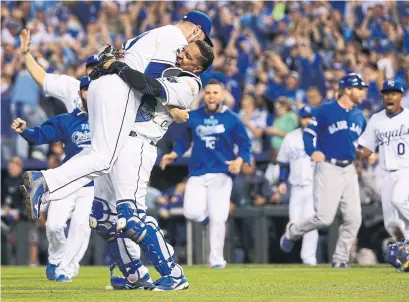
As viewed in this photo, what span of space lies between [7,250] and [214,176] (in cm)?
451

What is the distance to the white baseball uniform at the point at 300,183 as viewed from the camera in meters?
16.4

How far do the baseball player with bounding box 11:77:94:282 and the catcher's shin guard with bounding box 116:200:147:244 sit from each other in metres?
2.98

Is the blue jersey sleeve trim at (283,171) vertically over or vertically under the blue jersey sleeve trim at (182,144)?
under

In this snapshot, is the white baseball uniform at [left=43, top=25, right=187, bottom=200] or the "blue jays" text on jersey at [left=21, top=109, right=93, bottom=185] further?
the "blue jays" text on jersey at [left=21, top=109, right=93, bottom=185]

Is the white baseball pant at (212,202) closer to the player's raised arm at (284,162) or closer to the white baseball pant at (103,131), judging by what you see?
the player's raised arm at (284,162)

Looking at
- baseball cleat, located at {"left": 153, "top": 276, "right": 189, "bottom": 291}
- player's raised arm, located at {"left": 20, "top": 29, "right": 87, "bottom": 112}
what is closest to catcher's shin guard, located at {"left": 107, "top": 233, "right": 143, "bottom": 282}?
baseball cleat, located at {"left": 153, "top": 276, "right": 189, "bottom": 291}

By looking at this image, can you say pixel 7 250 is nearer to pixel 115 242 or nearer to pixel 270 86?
pixel 270 86

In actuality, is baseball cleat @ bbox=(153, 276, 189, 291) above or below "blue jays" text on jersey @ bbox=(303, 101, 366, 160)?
below

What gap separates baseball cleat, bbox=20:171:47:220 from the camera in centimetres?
795

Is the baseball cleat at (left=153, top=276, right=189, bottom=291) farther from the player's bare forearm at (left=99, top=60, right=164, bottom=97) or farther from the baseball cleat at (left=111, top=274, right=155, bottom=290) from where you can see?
the player's bare forearm at (left=99, top=60, right=164, bottom=97)

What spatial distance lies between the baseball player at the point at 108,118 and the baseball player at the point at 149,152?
10cm

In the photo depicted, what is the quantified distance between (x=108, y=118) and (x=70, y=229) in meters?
3.87

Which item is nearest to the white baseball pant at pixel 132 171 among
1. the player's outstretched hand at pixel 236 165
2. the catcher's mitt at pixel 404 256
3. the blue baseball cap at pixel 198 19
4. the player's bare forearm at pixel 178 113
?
the player's bare forearm at pixel 178 113

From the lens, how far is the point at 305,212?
16594mm
